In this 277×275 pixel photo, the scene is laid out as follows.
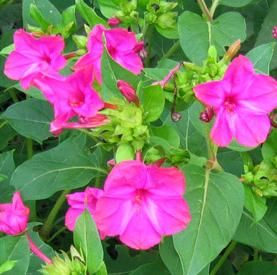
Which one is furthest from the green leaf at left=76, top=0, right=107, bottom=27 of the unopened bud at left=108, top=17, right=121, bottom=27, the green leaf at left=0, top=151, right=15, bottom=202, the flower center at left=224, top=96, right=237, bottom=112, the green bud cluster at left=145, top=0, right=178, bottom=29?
the flower center at left=224, top=96, right=237, bottom=112

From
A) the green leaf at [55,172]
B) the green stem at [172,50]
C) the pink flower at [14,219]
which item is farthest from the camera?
the green stem at [172,50]

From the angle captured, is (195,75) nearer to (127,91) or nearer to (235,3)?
(127,91)

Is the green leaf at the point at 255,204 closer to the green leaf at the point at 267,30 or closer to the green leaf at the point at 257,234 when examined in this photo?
the green leaf at the point at 257,234

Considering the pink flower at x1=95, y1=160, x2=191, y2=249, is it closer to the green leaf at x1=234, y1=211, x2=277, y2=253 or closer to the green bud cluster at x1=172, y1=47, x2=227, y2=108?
the green bud cluster at x1=172, y1=47, x2=227, y2=108

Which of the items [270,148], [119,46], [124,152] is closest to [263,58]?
[270,148]

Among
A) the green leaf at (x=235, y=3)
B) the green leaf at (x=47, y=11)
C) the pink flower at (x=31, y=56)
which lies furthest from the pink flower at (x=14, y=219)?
the green leaf at (x=235, y=3)
